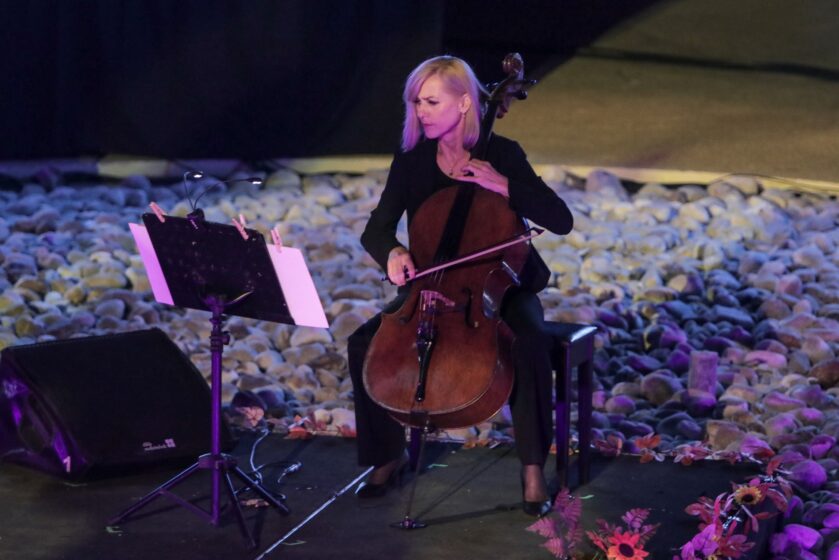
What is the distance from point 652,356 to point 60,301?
2.45 m

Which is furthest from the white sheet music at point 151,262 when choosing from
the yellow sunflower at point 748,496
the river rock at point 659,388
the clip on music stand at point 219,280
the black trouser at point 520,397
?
the river rock at point 659,388

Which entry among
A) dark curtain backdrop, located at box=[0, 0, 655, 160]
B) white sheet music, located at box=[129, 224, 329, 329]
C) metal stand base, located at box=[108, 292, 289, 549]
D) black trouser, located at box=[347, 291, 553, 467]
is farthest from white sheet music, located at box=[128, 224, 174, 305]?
dark curtain backdrop, located at box=[0, 0, 655, 160]

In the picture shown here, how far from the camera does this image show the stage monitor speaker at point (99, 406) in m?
3.99

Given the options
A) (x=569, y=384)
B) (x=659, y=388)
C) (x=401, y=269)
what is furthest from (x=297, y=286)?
(x=659, y=388)

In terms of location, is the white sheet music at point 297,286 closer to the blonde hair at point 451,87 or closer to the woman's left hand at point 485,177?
the woman's left hand at point 485,177

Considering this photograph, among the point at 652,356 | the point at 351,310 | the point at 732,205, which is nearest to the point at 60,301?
the point at 351,310

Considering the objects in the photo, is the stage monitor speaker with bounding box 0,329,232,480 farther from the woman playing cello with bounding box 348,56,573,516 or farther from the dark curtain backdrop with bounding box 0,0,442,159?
the dark curtain backdrop with bounding box 0,0,442,159

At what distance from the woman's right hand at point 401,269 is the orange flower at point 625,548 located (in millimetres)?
839

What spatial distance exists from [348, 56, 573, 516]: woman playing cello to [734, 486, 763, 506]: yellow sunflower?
49 centimetres

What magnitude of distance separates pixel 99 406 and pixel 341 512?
2.64 feet

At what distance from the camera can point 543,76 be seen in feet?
23.1

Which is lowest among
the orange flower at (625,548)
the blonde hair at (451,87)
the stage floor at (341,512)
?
the stage floor at (341,512)

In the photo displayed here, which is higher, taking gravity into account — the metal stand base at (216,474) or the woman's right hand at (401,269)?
the woman's right hand at (401,269)

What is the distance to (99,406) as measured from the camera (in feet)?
13.3
